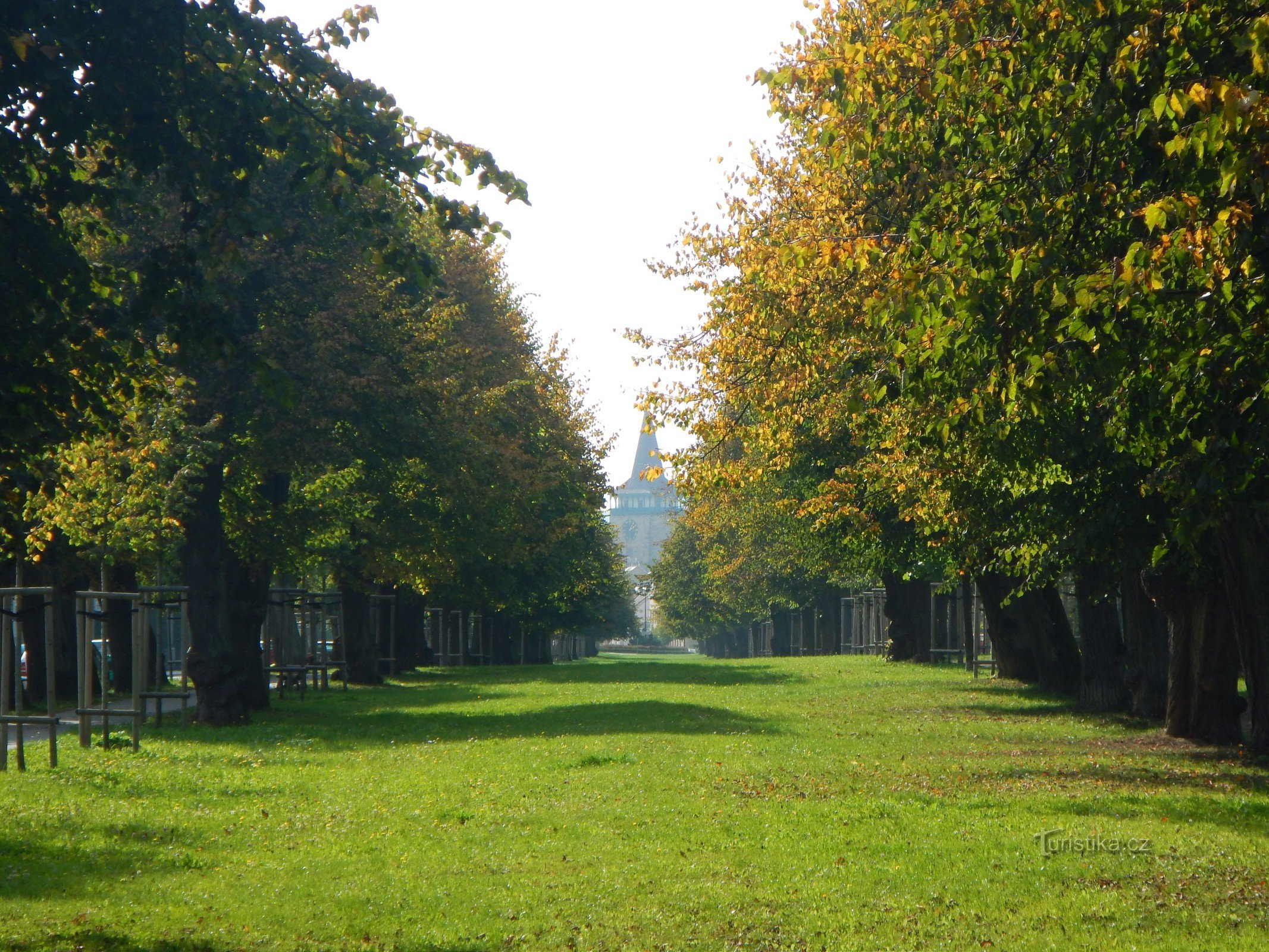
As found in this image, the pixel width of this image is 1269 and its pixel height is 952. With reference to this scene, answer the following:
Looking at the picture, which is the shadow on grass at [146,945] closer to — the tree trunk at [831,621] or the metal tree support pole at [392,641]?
the metal tree support pole at [392,641]

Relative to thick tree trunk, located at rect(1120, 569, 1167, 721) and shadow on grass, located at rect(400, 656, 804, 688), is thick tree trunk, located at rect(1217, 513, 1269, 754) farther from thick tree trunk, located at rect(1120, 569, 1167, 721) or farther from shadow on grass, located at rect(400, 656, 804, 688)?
shadow on grass, located at rect(400, 656, 804, 688)

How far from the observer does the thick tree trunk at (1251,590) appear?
15359mm

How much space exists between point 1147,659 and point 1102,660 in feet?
9.66

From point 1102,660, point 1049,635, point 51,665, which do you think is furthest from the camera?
point 1049,635

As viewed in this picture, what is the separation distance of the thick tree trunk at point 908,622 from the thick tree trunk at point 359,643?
19165 millimetres

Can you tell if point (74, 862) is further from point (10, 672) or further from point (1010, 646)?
point (1010, 646)

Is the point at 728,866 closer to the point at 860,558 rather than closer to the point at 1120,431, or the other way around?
the point at 1120,431

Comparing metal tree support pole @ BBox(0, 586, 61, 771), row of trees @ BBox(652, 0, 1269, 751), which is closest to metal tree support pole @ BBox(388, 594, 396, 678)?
row of trees @ BBox(652, 0, 1269, 751)

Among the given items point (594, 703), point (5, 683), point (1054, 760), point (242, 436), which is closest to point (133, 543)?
point (242, 436)

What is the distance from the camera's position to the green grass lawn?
8375 millimetres

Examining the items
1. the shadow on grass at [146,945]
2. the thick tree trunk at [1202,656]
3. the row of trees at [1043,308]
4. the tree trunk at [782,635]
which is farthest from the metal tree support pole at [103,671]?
the tree trunk at [782,635]

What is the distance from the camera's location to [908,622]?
5222cm

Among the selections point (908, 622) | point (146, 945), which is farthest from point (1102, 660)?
point (908, 622)

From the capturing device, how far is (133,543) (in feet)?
78.9
